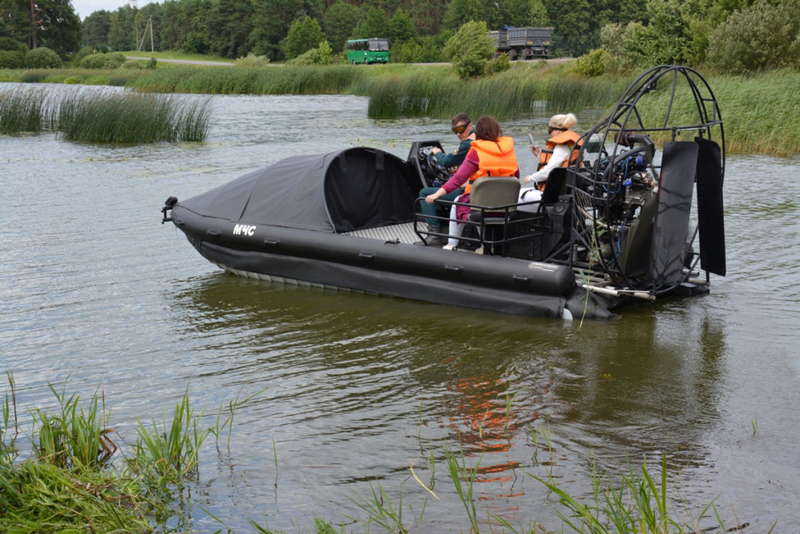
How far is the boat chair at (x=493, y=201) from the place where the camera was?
7.07 m

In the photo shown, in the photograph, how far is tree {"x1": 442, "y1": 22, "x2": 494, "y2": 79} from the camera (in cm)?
3988

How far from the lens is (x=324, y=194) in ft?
26.6

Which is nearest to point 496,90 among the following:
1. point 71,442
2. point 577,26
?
point 71,442

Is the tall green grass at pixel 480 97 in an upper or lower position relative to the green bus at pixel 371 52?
lower

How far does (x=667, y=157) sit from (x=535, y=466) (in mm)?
3194

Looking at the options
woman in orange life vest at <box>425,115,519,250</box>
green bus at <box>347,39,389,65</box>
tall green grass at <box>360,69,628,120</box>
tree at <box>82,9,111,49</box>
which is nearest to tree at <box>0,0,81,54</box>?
green bus at <box>347,39,389,65</box>

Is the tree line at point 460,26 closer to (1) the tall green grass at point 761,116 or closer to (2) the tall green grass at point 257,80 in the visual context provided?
(1) the tall green grass at point 761,116

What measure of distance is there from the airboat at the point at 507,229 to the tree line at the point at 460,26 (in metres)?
19.3

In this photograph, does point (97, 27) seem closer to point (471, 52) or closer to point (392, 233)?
point (471, 52)

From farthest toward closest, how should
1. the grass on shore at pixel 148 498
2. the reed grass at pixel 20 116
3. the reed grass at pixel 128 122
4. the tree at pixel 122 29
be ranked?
1. the tree at pixel 122 29
2. the reed grass at pixel 20 116
3. the reed grass at pixel 128 122
4. the grass on shore at pixel 148 498

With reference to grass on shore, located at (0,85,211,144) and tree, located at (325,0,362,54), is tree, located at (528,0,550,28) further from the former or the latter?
grass on shore, located at (0,85,211,144)

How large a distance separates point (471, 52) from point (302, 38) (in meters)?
37.2

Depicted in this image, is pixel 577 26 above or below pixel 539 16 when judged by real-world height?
below

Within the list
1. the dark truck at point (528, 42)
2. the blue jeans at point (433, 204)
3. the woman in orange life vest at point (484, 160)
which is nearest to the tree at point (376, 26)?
the dark truck at point (528, 42)
